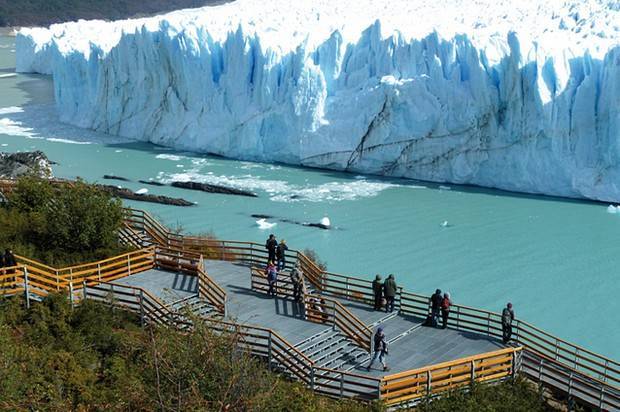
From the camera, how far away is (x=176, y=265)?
11352mm

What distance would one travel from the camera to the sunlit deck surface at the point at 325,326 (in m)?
9.35

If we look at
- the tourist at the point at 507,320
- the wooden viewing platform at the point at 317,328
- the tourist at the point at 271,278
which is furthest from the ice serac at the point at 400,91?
the tourist at the point at 271,278

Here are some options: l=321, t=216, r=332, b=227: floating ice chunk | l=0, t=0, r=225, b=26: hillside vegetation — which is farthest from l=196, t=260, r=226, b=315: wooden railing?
l=0, t=0, r=225, b=26: hillside vegetation

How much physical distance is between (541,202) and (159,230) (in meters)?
10.7

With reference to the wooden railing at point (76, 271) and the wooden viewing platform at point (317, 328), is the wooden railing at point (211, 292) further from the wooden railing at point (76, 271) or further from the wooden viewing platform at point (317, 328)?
the wooden railing at point (76, 271)

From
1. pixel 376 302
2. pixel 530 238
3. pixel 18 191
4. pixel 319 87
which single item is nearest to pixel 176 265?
pixel 376 302

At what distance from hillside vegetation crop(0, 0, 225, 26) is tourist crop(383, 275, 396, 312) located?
68.5 m

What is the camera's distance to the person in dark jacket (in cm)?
1005

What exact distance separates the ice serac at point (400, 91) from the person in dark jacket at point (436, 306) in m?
11.2

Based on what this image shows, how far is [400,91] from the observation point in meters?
22.4

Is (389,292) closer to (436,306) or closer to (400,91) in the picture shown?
(436,306)

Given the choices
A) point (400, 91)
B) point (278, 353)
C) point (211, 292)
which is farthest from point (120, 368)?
point (400, 91)

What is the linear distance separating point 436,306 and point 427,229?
316 inches

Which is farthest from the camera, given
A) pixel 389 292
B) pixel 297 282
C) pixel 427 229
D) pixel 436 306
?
pixel 427 229
